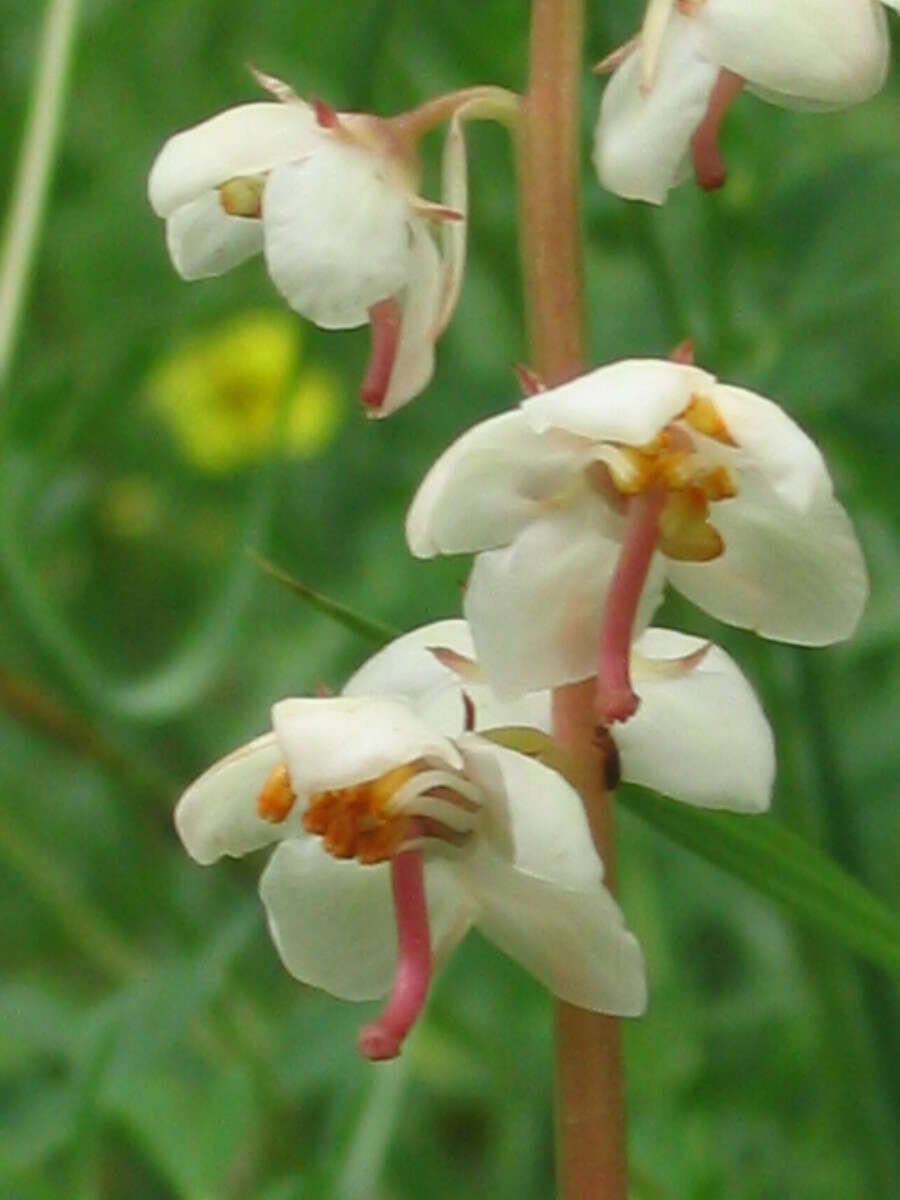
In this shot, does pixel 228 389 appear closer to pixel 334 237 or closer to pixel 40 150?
pixel 40 150

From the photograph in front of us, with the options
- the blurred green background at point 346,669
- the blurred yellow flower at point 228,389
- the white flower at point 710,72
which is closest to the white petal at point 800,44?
the white flower at point 710,72

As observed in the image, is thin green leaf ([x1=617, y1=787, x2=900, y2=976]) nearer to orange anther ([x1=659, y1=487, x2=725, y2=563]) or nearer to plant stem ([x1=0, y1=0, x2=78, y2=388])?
orange anther ([x1=659, y1=487, x2=725, y2=563])

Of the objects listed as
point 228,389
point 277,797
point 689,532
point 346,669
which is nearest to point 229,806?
point 277,797

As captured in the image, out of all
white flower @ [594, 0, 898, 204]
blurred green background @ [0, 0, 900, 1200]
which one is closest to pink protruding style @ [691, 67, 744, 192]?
white flower @ [594, 0, 898, 204]

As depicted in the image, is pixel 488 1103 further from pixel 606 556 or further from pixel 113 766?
pixel 606 556

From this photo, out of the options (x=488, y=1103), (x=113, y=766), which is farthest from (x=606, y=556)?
(x=488, y=1103)

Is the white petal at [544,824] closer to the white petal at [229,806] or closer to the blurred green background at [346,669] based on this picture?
the white petal at [229,806]
